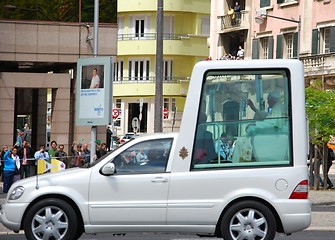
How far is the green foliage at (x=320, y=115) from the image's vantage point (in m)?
32.3

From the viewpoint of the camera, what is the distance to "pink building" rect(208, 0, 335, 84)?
179ft

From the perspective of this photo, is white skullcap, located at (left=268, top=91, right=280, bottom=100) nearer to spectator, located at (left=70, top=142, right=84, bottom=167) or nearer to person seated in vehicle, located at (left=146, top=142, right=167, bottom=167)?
person seated in vehicle, located at (left=146, top=142, right=167, bottom=167)

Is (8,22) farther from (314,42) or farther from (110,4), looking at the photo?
(314,42)

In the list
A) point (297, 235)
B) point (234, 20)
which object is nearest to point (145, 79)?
point (234, 20)

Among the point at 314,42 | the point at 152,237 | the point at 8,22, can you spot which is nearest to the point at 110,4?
the point at 8,22

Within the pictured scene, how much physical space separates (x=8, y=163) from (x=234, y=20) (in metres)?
33.8

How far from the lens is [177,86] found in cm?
7788

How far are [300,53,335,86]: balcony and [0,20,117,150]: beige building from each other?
17172 millimetres

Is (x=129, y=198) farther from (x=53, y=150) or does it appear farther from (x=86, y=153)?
(x=86, y=153)

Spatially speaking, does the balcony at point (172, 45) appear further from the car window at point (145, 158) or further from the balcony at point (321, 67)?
the car window at point (145, 158)

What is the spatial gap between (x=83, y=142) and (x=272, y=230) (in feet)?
77.5

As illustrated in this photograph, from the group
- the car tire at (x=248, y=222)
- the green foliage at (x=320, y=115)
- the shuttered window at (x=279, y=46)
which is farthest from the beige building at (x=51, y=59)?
the car tire at (x=248, y=222)

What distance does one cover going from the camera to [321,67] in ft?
176

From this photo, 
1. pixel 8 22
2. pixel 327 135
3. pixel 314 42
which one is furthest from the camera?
pixel 314 42
